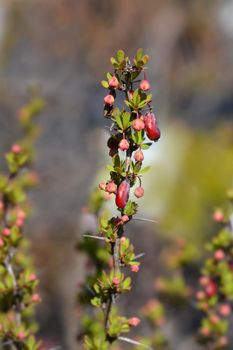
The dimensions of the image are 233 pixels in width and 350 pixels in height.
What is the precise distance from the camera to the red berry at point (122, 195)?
95 cm

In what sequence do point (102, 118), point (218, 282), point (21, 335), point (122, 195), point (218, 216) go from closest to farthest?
point (122, 195) → point (21, 335) → point (218, 216) → point (218, 282) → point (102, 118)

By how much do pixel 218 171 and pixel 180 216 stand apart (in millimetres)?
371

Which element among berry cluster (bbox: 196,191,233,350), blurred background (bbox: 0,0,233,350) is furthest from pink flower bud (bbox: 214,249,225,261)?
blurred background (bbox: 0,0,233,350)

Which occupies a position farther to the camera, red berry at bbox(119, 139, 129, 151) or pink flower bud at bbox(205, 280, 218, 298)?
pink flower bud at bbox(205, 280, 218, 298)

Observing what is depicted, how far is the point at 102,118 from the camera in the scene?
4590 mm

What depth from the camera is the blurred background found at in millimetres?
3139

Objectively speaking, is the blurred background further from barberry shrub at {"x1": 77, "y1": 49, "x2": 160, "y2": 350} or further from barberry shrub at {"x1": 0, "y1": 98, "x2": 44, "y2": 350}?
barberry shrub at {"x1": 77, "y1": 49, "x2": 160, "y2": 350}

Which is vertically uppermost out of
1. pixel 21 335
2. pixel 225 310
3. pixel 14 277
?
pixel 225 310

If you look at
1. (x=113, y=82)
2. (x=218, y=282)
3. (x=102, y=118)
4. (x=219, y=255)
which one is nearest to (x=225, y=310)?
(x=218, y=282)

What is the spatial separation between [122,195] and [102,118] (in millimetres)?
3672

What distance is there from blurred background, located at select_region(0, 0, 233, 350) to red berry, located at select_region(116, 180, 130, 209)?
567 mm

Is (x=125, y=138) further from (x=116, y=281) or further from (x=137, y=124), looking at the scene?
(x=116, y=281)

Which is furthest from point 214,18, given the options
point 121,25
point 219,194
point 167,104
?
point 219,194

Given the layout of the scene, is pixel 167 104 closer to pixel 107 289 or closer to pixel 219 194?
pixel 219 194
